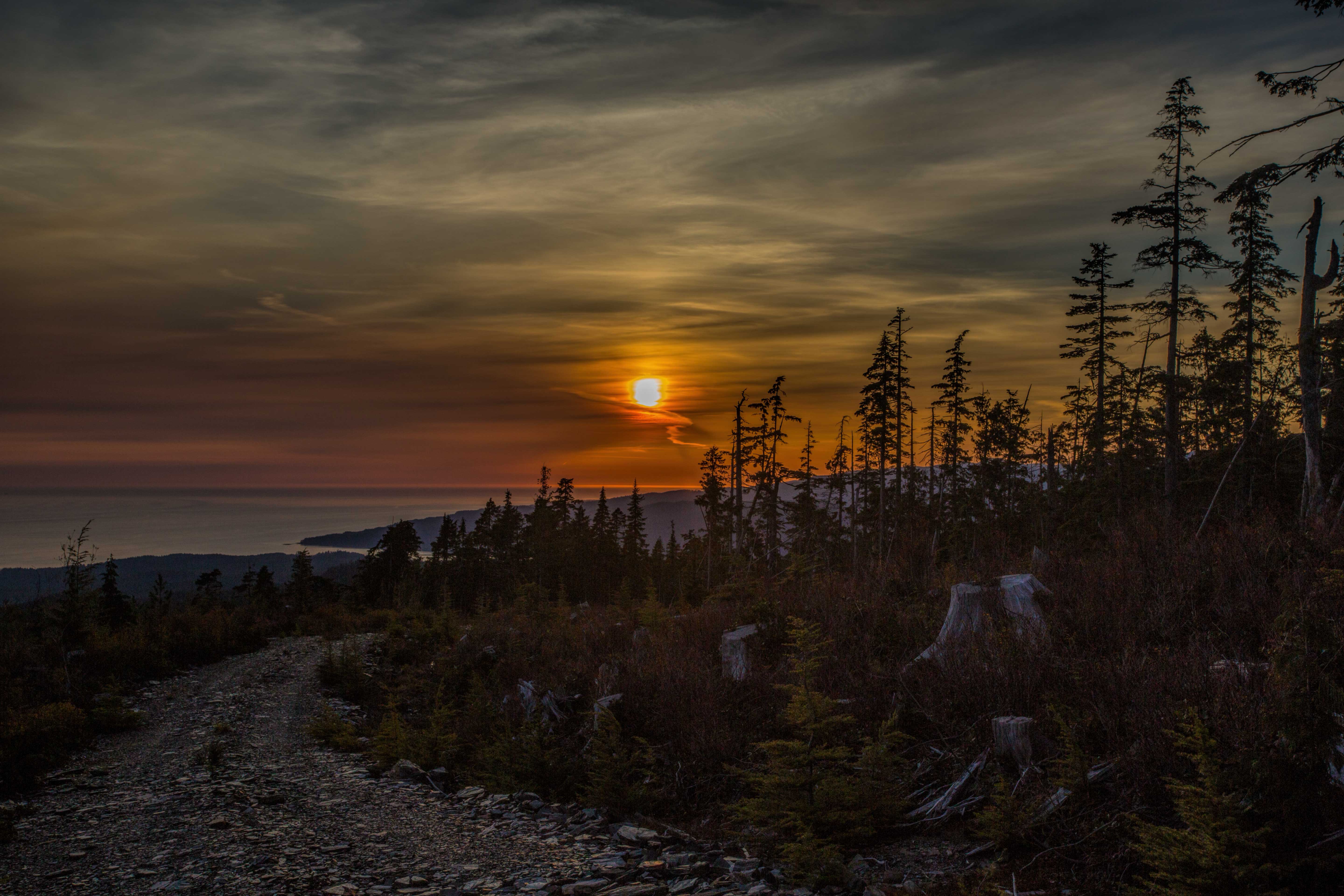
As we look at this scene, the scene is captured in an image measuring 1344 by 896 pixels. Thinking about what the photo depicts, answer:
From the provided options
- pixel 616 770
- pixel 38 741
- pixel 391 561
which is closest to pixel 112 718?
pixel 38 741

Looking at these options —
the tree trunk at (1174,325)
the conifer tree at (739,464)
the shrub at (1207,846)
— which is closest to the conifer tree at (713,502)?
the conifer tree at (739,464)

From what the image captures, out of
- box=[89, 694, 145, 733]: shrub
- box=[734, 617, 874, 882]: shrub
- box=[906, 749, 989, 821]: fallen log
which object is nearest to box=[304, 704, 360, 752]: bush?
box=[89, 694, 145, 733]: shrub

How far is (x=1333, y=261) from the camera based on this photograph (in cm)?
1303

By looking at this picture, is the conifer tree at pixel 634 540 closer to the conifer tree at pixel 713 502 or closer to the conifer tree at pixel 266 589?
the conifer tree at pixel 713 502

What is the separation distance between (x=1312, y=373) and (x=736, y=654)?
12.6 meters

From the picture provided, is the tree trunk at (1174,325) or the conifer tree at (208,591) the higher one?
the tree trunk at (1174,325)

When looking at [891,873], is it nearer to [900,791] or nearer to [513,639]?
[900,791]

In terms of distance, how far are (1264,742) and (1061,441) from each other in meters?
44.5

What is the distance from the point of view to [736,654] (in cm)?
1136

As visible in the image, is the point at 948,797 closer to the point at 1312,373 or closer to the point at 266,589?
the point at 1312,373

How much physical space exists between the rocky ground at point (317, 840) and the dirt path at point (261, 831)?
26 mm

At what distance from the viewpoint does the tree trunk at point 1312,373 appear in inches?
499

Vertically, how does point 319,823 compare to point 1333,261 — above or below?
below

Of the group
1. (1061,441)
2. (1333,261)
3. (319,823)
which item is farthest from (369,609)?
(1061,441)
